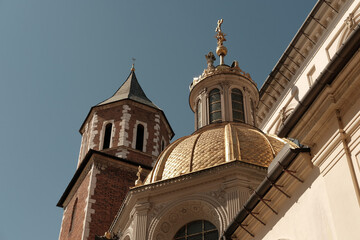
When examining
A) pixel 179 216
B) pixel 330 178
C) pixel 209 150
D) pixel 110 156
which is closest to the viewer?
pixel 330 178

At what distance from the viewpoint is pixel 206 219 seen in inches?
613

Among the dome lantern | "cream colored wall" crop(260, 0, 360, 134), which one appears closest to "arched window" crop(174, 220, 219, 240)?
"cream colored wall" crop(260, 0, 360, 134)

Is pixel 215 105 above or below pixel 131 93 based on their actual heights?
below

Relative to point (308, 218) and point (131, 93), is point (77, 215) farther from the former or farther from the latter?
point (308, 218)

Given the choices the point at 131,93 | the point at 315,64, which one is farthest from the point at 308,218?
the point at 131,93

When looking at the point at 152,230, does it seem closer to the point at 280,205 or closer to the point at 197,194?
the point at 197,194

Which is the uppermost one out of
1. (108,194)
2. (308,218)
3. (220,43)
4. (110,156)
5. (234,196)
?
(220,43)

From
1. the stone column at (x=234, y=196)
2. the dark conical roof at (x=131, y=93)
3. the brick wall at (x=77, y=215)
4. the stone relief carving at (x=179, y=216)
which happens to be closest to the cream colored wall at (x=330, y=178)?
the stone column at (x=234, y=196)

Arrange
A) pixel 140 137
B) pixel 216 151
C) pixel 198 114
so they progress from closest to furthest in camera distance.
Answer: pixel 216 151 → pixel 198 114 → pixel 140 137

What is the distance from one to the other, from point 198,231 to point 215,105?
280 inches

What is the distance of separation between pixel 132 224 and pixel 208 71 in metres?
8.59

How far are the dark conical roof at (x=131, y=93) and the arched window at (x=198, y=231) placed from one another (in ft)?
44.1

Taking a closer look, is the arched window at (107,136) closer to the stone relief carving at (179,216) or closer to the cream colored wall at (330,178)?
the stone relief carving at (179,216)

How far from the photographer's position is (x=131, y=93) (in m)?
29.7
